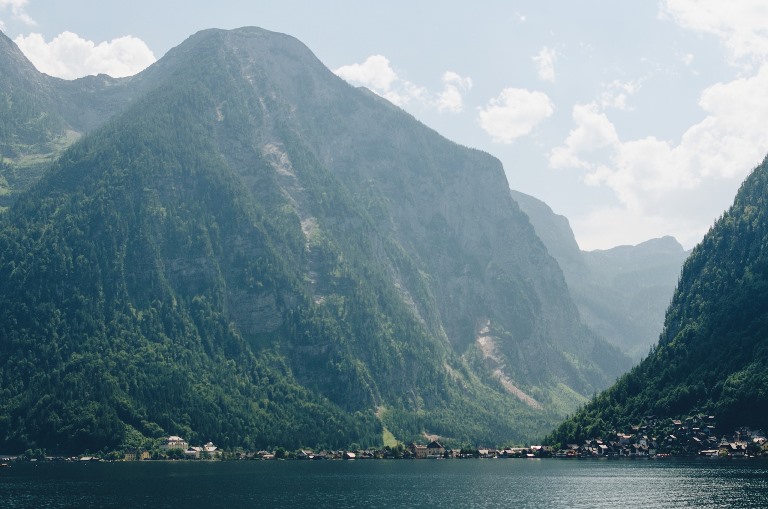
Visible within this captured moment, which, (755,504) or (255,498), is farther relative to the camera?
(255,498)

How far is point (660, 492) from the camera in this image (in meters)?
187

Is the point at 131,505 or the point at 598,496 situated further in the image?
the point at 598,496

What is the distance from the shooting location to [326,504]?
177 m

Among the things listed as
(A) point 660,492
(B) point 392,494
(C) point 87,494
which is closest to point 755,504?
(A) point 660,492

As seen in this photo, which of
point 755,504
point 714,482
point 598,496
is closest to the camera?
point 755,504

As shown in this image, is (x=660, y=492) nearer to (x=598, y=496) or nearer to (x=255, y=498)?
(x=598, y=496)

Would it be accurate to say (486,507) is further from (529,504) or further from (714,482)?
Answer: (714,482)

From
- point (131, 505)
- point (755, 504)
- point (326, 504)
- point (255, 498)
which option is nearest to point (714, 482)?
point (755, 504)

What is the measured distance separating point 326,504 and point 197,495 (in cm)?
2942

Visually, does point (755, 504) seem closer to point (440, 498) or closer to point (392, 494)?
point (440, 498)

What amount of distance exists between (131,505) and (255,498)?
25.4 m

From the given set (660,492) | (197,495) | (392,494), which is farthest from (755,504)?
(197,495)

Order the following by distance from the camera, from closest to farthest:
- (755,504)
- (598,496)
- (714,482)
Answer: (755,504)
(598,496)
(714,482)

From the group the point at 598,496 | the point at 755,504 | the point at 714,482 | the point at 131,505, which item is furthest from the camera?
the point at 714,482
